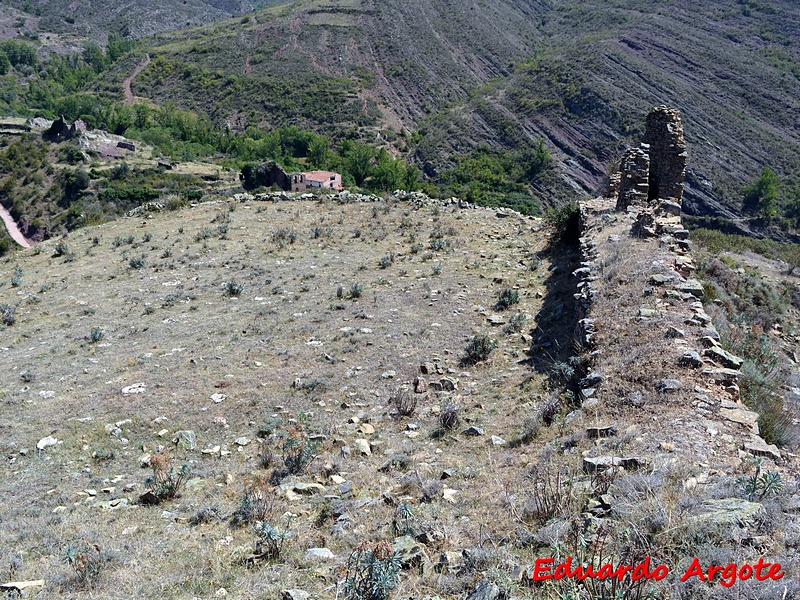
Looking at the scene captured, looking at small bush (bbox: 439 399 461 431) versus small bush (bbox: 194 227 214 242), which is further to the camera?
small bush (bbox: 194 227 214 242)

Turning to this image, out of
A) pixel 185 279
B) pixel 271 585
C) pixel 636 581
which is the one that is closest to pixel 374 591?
pixel 271 585

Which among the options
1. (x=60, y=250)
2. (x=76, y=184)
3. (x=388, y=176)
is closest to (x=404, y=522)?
(x=60, y=250)

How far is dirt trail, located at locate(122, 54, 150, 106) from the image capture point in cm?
7600

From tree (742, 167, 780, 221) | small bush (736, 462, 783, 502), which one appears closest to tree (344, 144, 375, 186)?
tree (742, 167, 780, 221)

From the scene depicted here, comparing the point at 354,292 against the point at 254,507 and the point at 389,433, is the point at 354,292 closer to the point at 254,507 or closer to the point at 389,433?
the point at 389,433

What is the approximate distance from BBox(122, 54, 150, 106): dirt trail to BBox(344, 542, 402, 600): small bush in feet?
273

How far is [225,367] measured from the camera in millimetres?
7805

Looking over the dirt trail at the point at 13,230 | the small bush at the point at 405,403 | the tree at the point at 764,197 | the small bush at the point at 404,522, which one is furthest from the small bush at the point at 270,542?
the tree at the point at 764,197

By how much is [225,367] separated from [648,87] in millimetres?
64540

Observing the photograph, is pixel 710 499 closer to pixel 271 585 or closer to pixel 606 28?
pixel 271 585

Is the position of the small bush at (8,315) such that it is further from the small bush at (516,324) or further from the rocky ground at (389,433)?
the small bush at (516,324)

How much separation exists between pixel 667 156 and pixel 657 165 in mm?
310

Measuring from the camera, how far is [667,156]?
1207 cm

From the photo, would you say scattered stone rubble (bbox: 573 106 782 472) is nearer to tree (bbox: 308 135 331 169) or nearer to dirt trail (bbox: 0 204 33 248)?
dirt trail (bbox: 0 204 33 248)
